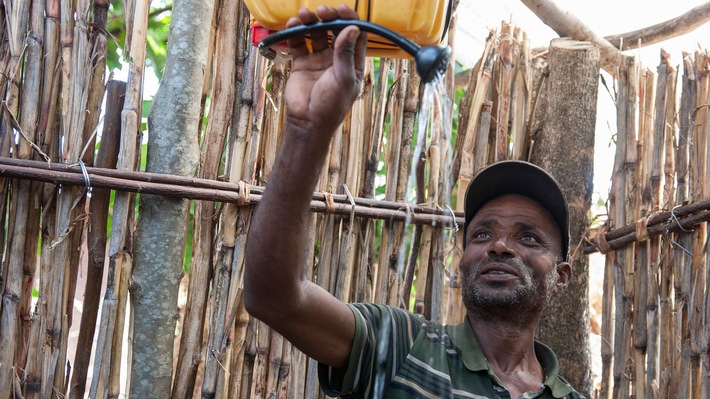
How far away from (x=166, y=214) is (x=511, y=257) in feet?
3.50

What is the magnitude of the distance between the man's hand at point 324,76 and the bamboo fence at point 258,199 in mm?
456

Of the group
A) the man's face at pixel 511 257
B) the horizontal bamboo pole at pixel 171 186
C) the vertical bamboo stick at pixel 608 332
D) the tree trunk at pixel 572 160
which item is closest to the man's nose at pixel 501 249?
the man's face at pixel 511 257

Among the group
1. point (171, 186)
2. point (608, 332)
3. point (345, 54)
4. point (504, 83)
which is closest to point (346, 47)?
point (345, 54)

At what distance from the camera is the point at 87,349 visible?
7.98 feet

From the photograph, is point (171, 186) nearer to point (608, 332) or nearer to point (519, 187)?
point (519, 187)

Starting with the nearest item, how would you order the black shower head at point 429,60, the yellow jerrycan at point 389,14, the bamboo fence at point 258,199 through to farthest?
the black shower head at point 429,60 < the yellow jerrycan at point 389,14 < the bamboo fence at point 258,199

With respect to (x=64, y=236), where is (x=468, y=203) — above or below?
above

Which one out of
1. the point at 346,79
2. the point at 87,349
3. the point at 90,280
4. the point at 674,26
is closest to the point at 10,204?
the point at 90,280

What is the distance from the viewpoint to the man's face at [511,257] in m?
2.29

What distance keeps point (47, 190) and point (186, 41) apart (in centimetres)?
63

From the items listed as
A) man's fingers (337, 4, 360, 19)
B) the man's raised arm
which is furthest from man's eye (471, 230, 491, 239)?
man's fingers (337, 4, 360, 19)

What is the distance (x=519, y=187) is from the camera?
2.49 metres

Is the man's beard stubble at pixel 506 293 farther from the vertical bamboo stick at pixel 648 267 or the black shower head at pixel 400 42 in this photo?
the black shower head at pixel 400 42

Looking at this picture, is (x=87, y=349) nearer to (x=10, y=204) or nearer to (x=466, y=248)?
(x=10, y=204)
